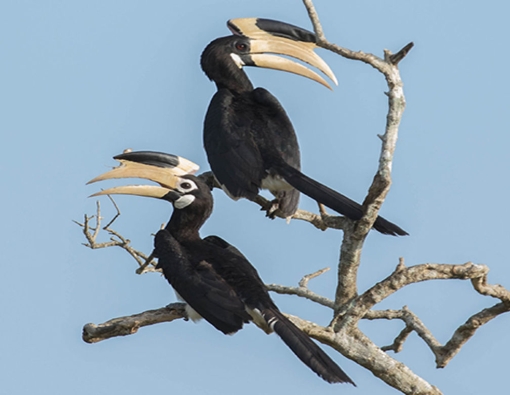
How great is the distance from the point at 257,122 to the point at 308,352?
3.45 m

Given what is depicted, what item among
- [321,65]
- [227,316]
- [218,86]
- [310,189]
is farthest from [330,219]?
[218,86]

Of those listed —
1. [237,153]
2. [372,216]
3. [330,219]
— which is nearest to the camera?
[372,216]

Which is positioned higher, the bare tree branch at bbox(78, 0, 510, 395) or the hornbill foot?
the hornbill foot

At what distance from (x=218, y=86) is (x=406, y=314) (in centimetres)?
427

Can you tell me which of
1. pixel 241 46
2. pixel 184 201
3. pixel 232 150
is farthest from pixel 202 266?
pixel 241 46

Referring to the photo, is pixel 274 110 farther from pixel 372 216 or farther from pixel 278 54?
pixel 372 216

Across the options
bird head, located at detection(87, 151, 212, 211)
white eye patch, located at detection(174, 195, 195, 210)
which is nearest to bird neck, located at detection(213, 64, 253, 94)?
bird head, located at detection(87, 151, 212, 211)

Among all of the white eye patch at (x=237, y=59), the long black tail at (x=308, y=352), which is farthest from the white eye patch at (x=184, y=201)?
the white eye patch at (x=237, y=59)

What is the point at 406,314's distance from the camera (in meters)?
9.10

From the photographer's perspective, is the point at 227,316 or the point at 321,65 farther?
the point at 321,65

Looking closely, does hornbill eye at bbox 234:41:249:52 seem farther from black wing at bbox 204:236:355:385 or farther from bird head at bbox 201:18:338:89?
black wing at bbox 204:236:355:385

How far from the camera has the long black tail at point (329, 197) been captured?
8.94 metres

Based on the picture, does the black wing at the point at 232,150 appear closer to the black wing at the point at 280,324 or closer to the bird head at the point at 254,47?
the bird head at the point at 254,47

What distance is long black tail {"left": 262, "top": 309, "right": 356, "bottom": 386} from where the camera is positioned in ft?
27.6
